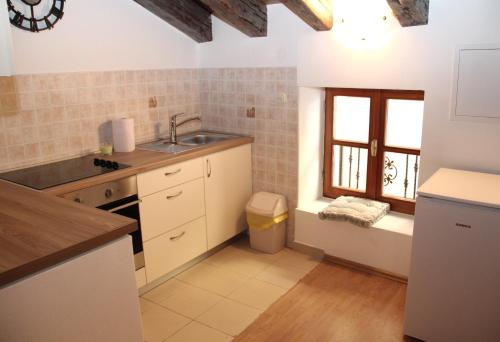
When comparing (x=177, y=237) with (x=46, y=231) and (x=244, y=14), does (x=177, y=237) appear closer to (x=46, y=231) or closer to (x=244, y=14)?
(x=46, y=231)

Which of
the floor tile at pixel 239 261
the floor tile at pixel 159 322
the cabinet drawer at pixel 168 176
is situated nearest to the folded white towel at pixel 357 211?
the floor tile at pixel 239 261

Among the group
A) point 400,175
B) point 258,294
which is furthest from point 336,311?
point 400,175

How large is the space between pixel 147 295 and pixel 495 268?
2018 mm

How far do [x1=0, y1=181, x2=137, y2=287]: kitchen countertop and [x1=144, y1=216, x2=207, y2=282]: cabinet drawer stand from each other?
3.33ft

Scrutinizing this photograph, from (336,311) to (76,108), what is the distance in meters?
2.08

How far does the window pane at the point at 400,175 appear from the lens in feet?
10.1

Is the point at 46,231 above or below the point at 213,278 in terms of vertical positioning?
above

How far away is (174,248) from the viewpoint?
2996 mm

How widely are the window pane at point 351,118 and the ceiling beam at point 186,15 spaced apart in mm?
1179

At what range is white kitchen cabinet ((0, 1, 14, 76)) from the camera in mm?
2164

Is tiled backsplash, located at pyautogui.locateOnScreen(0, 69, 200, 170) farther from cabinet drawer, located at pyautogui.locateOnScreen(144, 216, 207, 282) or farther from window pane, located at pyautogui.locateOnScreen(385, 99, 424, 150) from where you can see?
window pane, located at pyautogui.locateOnScreen(385, 99, 424, 150)

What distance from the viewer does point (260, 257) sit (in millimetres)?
3367

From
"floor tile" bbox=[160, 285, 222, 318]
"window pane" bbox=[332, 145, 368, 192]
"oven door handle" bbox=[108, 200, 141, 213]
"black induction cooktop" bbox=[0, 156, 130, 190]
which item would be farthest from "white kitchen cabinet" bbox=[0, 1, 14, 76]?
"window pane" bbox=[332, 145, 368, 192]

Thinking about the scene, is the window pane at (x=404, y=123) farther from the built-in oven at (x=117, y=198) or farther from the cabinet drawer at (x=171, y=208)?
the built-in oven at (x=117, y=198)
